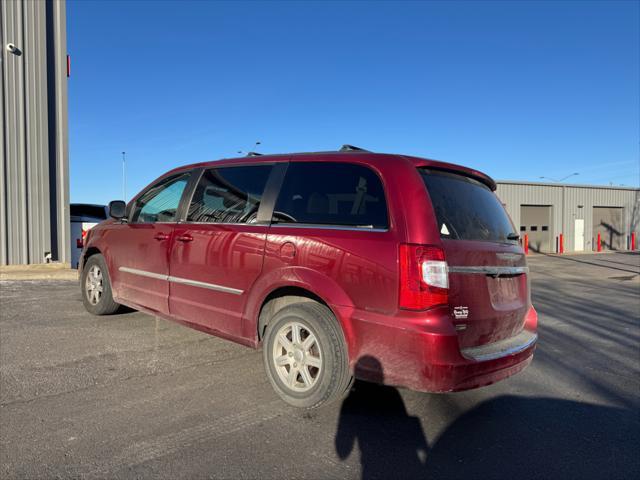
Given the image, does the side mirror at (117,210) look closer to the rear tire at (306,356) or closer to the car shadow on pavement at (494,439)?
the rear tire at (306,356)

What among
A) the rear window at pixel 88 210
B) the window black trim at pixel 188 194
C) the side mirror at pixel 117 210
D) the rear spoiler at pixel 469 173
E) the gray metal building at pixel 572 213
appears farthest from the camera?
the gray metal building at pixel 572 213

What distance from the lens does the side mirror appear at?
5.04 metres

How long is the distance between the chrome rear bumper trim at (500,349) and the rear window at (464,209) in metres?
0.71

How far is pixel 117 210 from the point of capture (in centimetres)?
506

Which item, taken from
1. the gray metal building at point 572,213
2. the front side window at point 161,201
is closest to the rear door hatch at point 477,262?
the front side window at point 161,201

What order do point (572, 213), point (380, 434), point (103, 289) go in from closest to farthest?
point (380, 434)
point (103, 289)
point (572, 213)

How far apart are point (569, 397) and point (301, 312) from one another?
235cm

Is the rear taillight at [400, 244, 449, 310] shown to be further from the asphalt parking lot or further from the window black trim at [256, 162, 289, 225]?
the window black trim at [256, 162, 289, 225]

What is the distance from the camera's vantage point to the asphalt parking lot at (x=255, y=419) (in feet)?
8.09

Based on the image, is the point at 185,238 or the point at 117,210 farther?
the point at 117,210

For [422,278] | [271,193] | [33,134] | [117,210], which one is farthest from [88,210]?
[422,278]

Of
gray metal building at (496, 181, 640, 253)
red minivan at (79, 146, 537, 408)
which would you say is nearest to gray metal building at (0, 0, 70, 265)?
red minivan at (79, 146, 537, 408)

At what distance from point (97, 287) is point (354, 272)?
3.91 meters

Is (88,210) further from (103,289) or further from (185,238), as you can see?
(185,238)
